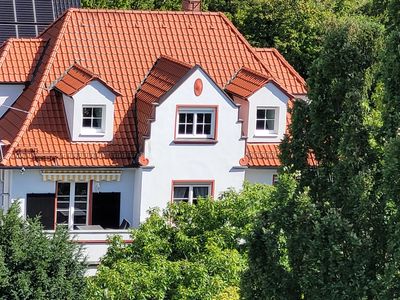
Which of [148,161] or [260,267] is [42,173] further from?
[260,267]

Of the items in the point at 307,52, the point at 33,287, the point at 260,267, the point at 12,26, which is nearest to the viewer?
the point at 260,267

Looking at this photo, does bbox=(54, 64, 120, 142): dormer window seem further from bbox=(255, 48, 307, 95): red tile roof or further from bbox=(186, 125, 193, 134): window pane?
bbox=(255, 48, 307, 95): red tile roof

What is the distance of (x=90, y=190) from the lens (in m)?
50.0

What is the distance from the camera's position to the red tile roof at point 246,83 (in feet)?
168

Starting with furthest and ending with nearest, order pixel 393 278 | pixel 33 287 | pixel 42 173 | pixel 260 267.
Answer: pixel 42 173 → pixel 33 287 → pixel 260 267 → pixel 393 278

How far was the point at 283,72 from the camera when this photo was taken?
5591 cm

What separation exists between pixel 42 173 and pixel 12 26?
12203mm

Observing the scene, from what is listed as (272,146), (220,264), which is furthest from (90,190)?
(220,264)

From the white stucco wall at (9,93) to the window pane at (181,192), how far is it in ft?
22.8

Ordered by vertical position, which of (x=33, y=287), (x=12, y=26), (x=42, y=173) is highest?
(x=12, y=26)

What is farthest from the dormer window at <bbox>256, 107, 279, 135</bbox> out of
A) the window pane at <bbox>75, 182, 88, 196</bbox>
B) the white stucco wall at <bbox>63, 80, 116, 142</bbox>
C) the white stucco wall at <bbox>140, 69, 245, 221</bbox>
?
the window pane at <bbox>75, 182, 88, 196</bbox>

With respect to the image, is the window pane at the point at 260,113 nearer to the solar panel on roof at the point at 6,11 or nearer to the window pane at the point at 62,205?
the window pane at the point at 62,205

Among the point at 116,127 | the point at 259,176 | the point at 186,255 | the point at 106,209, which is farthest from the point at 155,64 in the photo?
the point at 186,255

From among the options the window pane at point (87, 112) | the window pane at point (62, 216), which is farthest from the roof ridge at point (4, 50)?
the window pane at point (62, 216)
